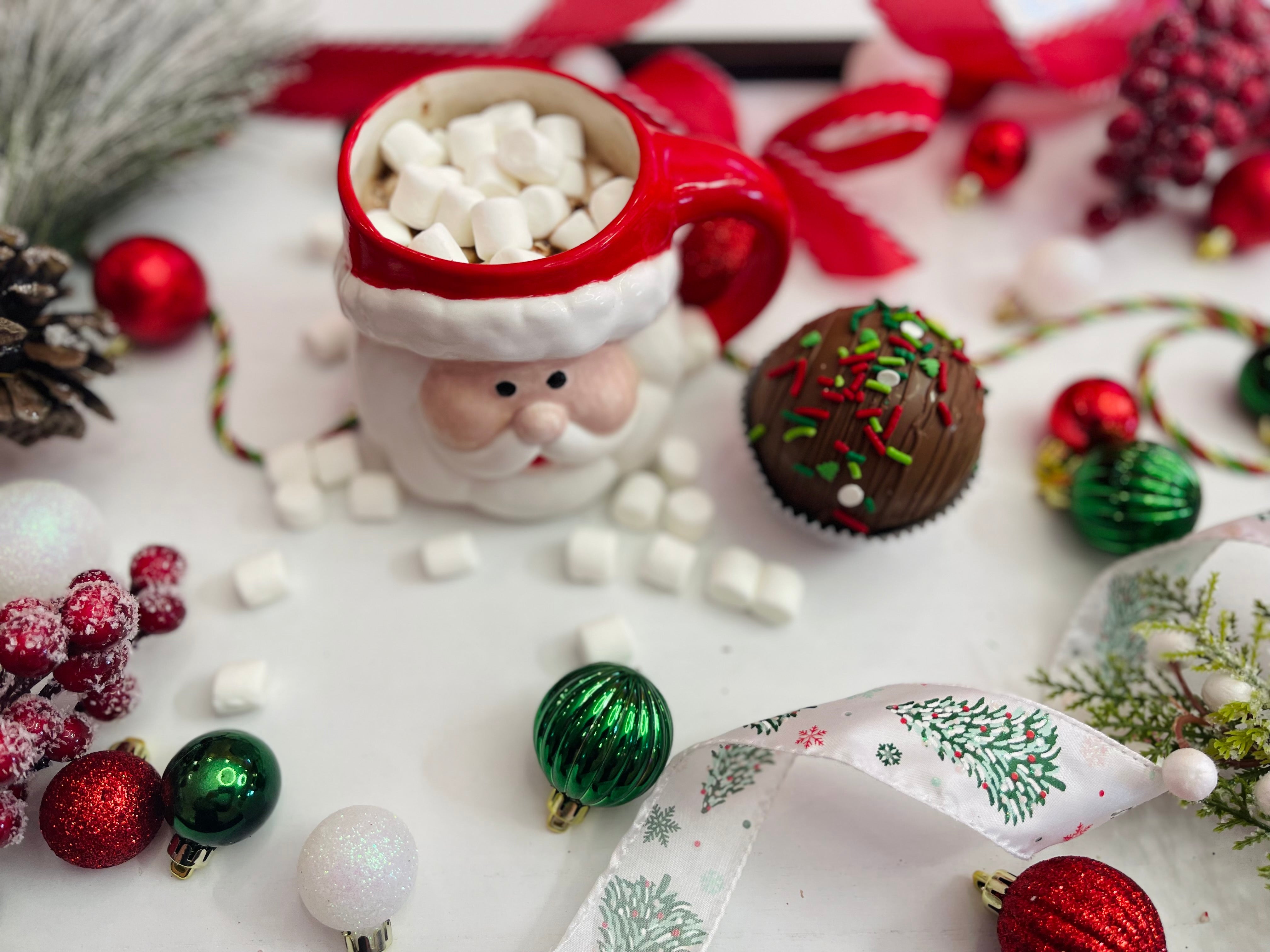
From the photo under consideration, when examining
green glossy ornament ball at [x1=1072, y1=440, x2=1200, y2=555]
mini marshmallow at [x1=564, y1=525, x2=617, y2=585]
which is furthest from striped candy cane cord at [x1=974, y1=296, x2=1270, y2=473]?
mini marshmallow at [x1=564, y1=525, x2=617, y2=585]

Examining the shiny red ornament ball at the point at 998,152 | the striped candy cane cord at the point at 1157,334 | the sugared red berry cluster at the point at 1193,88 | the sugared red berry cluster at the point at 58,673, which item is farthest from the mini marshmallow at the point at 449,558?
the sugared red berry cluster at the point at 1193,88

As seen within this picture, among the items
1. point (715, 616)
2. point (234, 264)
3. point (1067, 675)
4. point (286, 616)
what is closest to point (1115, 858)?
point (1067, 675)

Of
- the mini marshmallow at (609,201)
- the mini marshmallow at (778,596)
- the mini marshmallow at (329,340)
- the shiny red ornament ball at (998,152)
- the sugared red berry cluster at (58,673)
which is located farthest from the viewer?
the shiny red ornament ball at (998,152)

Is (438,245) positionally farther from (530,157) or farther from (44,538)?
(44,538)

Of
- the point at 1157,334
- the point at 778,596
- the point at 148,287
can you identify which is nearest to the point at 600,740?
the point at 778,596

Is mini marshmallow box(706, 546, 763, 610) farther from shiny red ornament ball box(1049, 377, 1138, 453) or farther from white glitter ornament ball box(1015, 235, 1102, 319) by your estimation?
white glitter ornament ball box(1015, 235, 1102, 319)

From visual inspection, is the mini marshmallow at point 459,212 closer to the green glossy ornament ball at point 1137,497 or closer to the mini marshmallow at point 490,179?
the mini marshmallow at point 490,179

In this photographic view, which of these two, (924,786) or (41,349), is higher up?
(41,349)

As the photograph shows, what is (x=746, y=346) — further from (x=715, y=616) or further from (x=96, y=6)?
(x=96, y=6)
